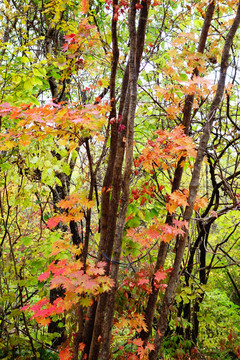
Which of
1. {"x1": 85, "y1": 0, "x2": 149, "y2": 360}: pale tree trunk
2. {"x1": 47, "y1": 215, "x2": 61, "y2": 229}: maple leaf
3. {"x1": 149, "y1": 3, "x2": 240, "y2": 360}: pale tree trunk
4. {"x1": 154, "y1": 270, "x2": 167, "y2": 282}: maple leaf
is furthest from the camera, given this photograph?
{"x1": 154, "y1": 270, "x2": 167, "y2": 282}: maple leaf

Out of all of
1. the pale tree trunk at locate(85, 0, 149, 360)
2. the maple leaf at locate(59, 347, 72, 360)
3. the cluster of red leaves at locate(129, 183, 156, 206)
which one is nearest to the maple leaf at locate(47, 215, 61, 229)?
the pale tree trunk at locate(85, 0, 149, 360)

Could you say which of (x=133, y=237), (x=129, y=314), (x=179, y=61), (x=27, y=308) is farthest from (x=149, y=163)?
(x=27, y=308)

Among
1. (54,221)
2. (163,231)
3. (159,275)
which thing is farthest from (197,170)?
(54,221)

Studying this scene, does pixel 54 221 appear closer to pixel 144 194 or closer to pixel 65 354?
pixel 144 194

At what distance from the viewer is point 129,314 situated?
2.55 m

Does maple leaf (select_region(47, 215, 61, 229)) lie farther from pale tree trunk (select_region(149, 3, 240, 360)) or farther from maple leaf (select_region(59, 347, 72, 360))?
maple leaf (select_region(59, 347, 72, 360))

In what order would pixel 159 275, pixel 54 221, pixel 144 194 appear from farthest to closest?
pixel 144 194 < pixel 159 275 < pixel 54 221

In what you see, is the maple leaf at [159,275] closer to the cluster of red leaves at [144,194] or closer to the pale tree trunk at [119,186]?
the pale tree trunk at [119,186]

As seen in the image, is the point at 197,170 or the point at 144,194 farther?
the point at 144,194

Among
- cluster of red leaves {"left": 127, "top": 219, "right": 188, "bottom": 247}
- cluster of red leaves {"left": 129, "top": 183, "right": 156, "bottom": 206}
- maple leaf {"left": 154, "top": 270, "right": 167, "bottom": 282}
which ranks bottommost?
maple leaf {"left": 154, "top": 270, "right": 167, "bottom": 282}

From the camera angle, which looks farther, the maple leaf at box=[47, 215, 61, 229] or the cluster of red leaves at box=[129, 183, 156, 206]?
the cluster of red leaves at box=[129, 183, 156, 206]

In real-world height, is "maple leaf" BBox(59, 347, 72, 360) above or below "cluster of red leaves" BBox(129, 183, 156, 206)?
below

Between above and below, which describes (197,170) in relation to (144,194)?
above

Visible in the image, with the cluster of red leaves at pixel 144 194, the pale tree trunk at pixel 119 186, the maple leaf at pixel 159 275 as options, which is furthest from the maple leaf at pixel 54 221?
the maple leaf at pixel 159 275
